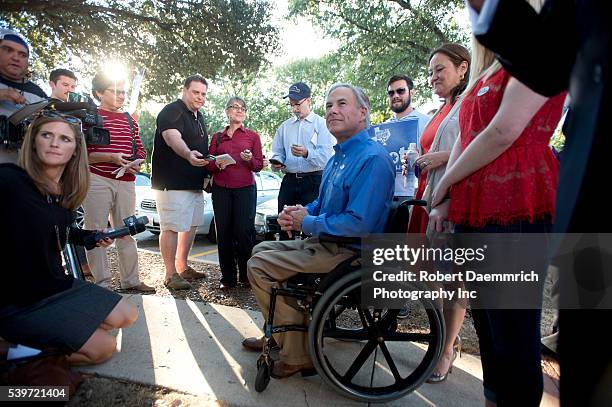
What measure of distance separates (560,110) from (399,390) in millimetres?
1493

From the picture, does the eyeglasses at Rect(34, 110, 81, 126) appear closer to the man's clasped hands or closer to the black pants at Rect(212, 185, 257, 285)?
the man's clasped hands

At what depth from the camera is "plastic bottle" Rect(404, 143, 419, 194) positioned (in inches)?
109

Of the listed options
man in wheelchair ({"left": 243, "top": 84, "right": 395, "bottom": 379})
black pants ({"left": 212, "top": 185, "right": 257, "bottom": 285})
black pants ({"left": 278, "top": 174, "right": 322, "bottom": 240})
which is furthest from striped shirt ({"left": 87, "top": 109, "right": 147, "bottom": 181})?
man in wheelchair ({"left": 243, "top": 84, "right": 395, "bottom": 379})

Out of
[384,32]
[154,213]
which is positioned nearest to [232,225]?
[154,213]

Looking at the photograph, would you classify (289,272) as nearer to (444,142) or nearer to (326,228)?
(326,228)

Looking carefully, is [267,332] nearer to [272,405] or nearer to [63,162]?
[272,405]

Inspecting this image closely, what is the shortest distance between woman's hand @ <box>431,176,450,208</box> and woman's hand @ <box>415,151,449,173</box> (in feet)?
1.87

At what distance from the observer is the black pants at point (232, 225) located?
12.8ft

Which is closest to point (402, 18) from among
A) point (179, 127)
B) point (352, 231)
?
point (179, 127)

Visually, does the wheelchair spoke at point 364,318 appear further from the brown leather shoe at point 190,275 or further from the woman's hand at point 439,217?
the brown leather shoe at point 190,275

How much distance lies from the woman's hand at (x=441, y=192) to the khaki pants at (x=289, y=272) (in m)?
0.56

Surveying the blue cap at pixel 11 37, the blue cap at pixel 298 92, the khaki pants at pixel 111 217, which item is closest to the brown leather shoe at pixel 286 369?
the khaki pants at pixel 111 217

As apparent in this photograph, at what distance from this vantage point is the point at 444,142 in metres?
2.21

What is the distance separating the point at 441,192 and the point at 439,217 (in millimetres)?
126
